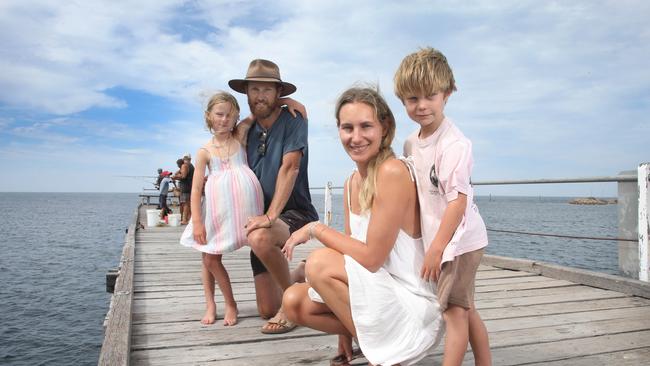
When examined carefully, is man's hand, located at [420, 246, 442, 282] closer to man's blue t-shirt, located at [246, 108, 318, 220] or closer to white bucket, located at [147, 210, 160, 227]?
man's blue t-shirt, located at [246, 108, 318, 220]

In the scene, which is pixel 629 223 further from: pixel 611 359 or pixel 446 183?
pixel 446 183

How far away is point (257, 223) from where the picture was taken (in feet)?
8.96

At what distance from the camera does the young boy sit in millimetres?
1718

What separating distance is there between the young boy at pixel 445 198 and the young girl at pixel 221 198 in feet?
4.20

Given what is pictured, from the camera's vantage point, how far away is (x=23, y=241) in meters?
25.5

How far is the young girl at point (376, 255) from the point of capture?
5.86ft

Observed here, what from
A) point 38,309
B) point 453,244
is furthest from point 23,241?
point 453,244

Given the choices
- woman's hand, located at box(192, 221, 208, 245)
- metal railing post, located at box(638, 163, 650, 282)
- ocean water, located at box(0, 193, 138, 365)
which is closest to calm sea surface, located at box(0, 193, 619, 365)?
Answer: ocean water, located at box(0, 193, 138, 365)

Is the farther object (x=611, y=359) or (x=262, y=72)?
(x=262, y=72)

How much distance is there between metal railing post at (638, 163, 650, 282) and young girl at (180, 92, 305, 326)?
2.81m

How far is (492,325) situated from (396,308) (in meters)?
1.34

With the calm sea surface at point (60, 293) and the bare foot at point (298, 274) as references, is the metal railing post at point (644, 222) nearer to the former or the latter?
the bare foot at point (298, 274)

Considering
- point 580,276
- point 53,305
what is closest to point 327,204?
point 580,276

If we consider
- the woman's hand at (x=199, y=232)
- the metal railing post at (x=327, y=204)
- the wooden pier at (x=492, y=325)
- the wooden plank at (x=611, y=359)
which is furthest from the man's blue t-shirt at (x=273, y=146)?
the metal railing post at (x=327, y=204)
